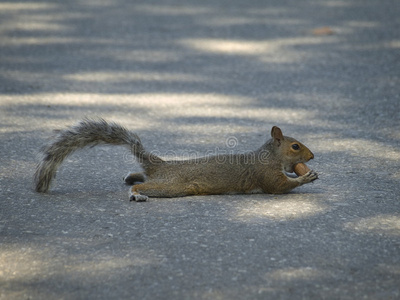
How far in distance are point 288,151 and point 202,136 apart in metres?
1.44

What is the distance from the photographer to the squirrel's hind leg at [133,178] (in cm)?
382

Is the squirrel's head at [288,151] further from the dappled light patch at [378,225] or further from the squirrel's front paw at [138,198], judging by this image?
the squirrel's front paw at [138,198]

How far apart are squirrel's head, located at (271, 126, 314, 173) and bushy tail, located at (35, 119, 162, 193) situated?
31.8 inches

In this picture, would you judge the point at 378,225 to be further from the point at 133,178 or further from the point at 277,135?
the point at 133,178

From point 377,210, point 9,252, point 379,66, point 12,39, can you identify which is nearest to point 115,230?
point 9,252

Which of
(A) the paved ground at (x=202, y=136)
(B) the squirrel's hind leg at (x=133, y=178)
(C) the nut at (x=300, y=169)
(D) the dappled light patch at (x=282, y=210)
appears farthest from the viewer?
(B) the squirrel's hind leg at (x=133, y=178)

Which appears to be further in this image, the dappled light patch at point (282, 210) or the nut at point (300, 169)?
the nut at point (300, 169)

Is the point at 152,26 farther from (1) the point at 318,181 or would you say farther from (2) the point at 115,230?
(2) the point at 115,230

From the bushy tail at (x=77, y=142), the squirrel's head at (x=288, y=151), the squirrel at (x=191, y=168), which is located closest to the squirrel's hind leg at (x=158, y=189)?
the squirrel at (x=191, y=168)

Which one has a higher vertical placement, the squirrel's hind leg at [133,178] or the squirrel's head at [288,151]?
the squirrel's head at [288,151]

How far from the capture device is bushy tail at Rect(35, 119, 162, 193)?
11.8 ft

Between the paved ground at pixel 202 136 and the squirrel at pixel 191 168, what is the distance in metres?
0.09

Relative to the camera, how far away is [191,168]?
12.0ft

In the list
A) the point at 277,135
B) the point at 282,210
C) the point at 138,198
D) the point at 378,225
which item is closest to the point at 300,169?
the point at 277,135
